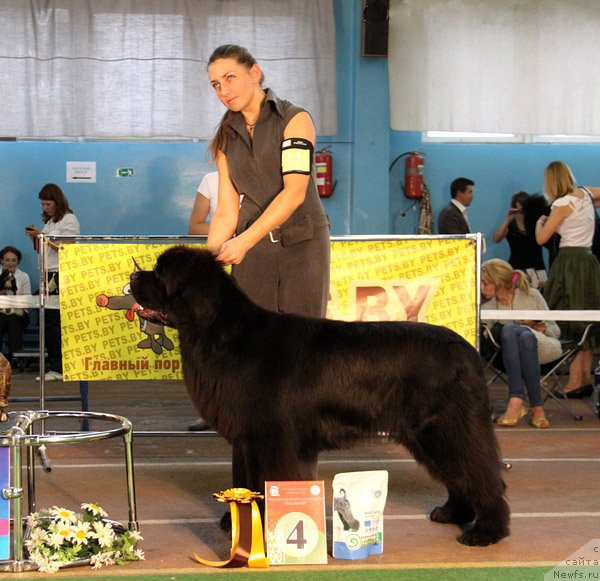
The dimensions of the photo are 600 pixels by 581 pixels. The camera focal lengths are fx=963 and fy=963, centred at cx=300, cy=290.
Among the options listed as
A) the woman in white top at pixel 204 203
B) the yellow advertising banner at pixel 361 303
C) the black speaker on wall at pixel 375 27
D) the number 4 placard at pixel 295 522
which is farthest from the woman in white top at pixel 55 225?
the number 4 placard at pixel 295 522

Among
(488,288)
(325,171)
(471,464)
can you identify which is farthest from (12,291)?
(471,464)

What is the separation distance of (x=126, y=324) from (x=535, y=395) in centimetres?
285

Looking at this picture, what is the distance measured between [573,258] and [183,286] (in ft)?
16.7

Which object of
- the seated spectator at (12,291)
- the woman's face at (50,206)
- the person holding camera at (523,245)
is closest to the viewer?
the woman's face at (50,206)

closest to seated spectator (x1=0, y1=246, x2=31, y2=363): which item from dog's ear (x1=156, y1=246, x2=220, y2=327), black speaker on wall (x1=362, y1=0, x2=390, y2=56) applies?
black speaker on wall (x1=362, y1=0, x2=390, y2=56)

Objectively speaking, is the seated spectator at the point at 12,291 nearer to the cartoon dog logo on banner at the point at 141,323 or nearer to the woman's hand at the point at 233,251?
the cartoon dog logo on banner at the point at 141,323

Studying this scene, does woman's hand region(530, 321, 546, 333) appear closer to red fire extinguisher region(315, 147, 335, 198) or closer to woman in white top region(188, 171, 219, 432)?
woman in white top region(188, 171, 219, 432)

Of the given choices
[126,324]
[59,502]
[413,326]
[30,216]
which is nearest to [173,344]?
[126,324]

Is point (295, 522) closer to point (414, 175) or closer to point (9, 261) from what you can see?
point (9, 261)

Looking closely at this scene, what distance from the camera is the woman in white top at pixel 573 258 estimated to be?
7.79 m

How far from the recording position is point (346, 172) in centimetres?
998

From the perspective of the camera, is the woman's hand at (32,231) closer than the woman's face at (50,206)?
No

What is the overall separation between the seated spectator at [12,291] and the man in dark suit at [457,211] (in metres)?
4.26

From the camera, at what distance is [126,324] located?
5555mm
